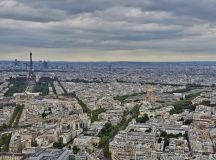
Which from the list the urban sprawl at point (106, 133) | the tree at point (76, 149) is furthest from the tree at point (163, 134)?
the tree at point (76, 149)

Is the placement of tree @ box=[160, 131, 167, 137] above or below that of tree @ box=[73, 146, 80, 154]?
above

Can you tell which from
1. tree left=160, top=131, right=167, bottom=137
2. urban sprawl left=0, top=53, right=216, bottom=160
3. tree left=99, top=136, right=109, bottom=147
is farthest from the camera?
tree left=160, top=131, right=167, bottom=137

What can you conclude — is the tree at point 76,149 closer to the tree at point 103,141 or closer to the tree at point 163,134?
the tree at point 103,141

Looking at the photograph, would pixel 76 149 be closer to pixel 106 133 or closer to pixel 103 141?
pixel 103 141

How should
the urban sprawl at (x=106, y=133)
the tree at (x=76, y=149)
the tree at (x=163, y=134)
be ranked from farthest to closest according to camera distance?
the tree at (x=163, y=134), the tree at (x=76, y=149), the urban sprawl at (x=106, y=133)

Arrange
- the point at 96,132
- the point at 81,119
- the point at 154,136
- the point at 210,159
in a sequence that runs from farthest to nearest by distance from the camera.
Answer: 1. the point at 81,119
2. the point at 96,132
3. the point at 154,136
4. the point at 210,159

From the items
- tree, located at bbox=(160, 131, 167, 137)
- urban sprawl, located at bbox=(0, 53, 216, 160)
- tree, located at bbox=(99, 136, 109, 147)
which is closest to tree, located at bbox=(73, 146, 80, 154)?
urban sprawl, located at bbox=(0, 53, 216, 160)

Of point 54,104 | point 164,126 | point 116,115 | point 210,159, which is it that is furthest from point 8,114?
point 210,159

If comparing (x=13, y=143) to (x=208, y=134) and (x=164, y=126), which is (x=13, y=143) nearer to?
(x=164, y=126)

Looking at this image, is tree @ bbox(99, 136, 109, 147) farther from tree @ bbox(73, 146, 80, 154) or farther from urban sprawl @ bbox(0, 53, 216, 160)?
tree @ bbox(73, 146, 80, 154)

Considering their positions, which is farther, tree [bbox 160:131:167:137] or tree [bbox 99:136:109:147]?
tree [bbox 160:131:167:137]

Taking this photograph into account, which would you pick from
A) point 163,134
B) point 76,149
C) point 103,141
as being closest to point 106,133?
point 103,141
